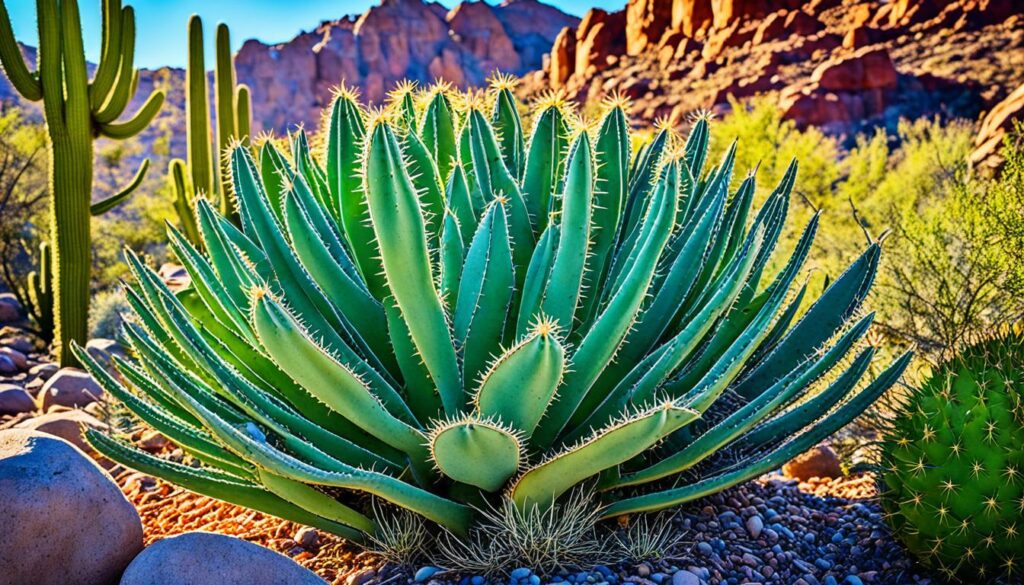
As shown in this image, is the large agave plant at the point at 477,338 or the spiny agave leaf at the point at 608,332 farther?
the spiny agave leaf at the point at 608,332

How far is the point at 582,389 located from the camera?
2.34m

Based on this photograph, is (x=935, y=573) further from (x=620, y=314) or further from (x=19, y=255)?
(x=19, y=255)

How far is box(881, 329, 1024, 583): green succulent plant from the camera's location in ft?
7.39

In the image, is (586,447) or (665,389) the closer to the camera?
(586,447)

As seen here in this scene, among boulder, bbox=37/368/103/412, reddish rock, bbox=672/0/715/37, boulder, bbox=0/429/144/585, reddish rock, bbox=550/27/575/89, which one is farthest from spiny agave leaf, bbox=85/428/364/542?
reddish rock, bbox=550/27/575/89

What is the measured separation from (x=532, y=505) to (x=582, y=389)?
14.3 inches

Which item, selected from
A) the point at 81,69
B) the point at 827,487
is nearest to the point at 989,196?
the point at 827,487

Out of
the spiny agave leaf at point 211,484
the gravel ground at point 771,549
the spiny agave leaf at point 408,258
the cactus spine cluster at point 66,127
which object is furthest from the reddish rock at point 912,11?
the spiny agave leaf at point 211,484

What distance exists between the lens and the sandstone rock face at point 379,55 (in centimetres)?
8550

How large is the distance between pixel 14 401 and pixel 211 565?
14.2 feet

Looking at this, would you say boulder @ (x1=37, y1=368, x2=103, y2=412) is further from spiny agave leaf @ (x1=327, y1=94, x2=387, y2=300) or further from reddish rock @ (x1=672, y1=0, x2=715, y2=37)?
reddish rock @ (x1=672, y1=0, x2=715, y2=37)

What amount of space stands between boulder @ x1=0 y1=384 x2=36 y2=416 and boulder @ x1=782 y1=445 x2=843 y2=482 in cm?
510

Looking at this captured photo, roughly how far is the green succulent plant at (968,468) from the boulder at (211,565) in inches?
70.2

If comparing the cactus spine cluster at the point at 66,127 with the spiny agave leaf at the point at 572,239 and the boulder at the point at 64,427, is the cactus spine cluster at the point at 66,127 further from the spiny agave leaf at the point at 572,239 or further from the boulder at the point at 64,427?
the spiny agave leaf at the point at 572,239
